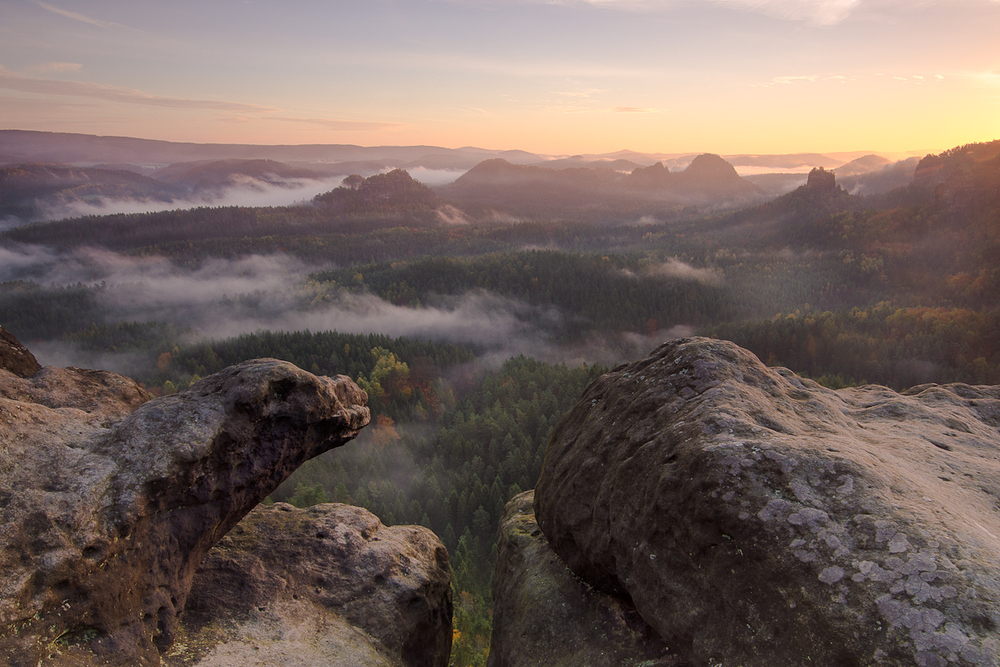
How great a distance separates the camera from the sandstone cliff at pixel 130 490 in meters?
9.43

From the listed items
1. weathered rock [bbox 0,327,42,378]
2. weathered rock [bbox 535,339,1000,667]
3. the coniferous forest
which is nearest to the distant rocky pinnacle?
weathered rock [bbox 0,327,42,378]

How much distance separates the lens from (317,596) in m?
14.6

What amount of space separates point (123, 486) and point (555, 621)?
401 inches

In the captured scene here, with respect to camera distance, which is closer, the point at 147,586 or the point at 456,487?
the point at 147,586

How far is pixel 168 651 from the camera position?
11258 mm

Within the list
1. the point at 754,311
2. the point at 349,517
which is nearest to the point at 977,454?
the point at 349,517

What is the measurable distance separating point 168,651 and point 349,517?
667 cm

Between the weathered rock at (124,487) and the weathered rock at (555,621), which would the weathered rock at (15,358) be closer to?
the weathered rock at (124,487)

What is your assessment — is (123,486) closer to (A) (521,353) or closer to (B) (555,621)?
(B) (555,621)

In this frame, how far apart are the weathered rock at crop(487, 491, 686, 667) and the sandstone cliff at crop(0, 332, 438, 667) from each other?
124 inches

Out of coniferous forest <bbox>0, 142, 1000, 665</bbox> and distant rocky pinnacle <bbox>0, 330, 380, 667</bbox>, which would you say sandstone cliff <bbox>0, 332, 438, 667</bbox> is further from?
coniferous forest <bbox>0, 142, 1000, 665</bbox>

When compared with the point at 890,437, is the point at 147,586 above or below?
below

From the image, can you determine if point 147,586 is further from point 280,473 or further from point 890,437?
point 890,437

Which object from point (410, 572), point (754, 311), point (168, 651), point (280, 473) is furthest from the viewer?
point (754, 311)
